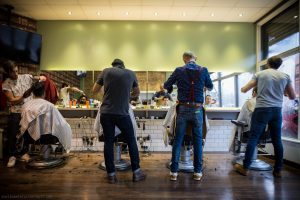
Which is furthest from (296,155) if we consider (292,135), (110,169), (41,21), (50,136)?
(41,21)

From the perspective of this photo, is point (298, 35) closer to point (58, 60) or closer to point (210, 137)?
point (210, 137)

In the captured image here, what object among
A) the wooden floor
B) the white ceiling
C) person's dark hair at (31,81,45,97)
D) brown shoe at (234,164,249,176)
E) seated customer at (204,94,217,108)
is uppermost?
the white ceiling

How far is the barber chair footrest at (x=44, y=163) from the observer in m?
3.01

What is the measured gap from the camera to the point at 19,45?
3957mm

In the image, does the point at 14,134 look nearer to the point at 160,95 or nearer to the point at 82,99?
the point at 82,99

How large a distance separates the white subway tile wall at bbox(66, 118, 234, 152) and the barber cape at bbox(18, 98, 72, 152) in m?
1.19

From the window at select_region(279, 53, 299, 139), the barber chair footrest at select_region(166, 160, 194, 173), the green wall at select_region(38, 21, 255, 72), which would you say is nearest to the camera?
the barber chair footrest at select_region(166, 160, 194, 173)

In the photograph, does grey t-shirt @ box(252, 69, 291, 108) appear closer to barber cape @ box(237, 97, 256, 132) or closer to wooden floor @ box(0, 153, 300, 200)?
barber cape @ box(237, 97, 256, 132)

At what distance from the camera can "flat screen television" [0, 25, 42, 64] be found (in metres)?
3.76

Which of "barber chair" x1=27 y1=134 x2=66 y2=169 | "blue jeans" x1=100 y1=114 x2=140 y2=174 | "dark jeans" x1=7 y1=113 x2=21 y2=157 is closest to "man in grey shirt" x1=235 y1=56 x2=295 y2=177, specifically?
"blue jeans" x1=100 y1=114 x2=140 y2=174

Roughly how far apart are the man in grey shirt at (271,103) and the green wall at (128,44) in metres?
1.90

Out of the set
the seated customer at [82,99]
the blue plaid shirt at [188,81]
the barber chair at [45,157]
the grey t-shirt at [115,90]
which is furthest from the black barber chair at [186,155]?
the seated customer at [82,99]

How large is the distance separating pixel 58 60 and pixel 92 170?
245 centimetres

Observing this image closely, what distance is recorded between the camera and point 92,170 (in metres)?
2.96
